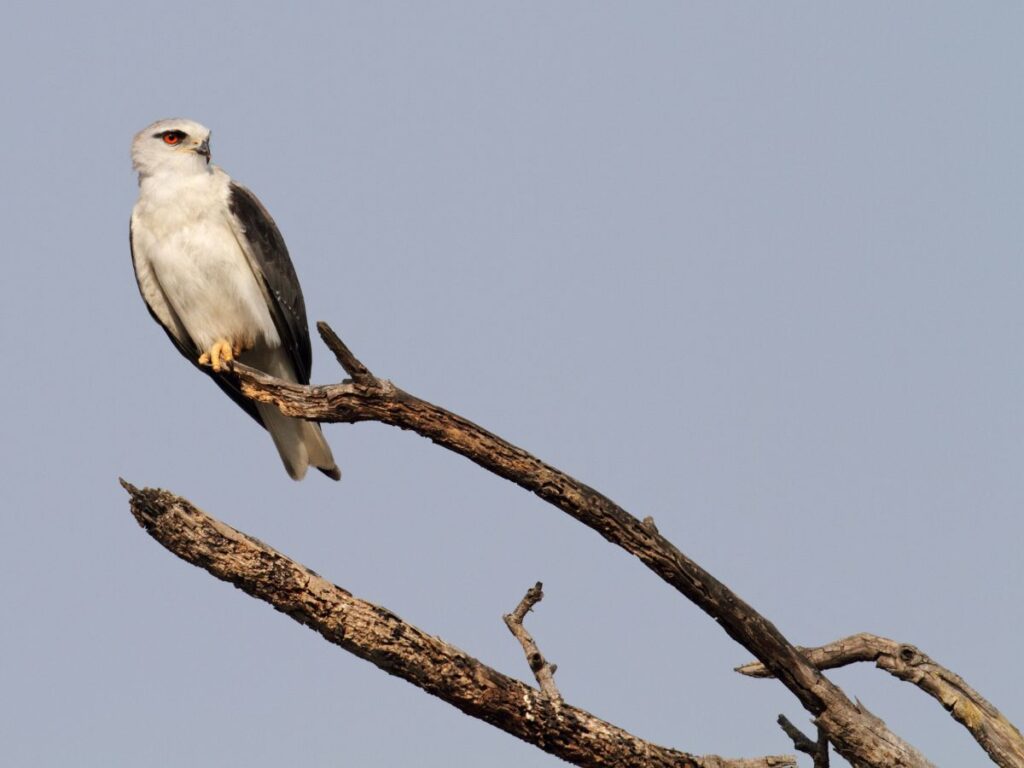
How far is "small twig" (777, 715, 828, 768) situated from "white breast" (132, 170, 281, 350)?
490 cm

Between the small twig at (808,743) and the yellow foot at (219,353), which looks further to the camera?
the yellow foot at (219,353)

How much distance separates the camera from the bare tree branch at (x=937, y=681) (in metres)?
7.12

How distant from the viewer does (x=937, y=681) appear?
7164mm

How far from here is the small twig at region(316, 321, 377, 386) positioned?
632cm

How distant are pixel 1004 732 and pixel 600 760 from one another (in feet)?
7.61

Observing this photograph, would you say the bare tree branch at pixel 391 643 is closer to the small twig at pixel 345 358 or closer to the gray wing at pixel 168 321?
the small twig at pixel 345 358

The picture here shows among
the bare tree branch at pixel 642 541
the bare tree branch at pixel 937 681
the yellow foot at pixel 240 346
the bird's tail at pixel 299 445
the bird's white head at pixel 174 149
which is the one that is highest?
the bird's white head at pixel 174 149

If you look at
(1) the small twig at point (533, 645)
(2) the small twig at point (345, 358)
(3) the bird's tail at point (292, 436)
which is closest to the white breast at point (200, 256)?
(3) the bird's tail at point (292, 436)

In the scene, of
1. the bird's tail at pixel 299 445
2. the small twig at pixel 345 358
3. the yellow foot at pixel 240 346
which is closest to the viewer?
the small twig at pixel 345 358

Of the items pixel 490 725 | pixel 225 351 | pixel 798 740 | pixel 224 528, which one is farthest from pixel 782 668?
pixel 225 351

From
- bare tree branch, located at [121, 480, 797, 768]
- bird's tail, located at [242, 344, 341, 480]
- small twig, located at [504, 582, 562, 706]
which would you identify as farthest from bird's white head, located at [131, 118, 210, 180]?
small twig, located at [504, 582, 562, 706]

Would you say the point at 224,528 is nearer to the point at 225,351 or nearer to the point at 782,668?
the point at 782,668

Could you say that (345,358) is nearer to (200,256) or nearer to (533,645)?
(533,645)

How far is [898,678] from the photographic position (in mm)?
7215
